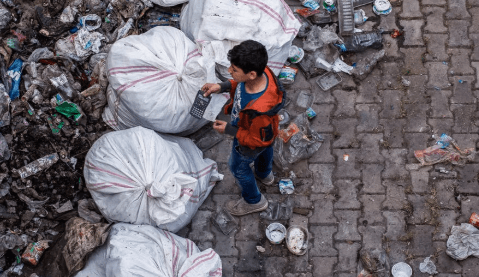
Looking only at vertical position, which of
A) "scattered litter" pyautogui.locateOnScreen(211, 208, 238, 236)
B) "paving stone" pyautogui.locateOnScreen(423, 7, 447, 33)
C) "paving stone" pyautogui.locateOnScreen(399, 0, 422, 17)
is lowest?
"scattered litter" pyautogui.locateOnScreen(211, 208, 238, 236)

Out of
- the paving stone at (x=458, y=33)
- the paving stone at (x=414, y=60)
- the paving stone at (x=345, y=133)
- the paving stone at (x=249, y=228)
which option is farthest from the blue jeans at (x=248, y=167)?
the paving stone at (x=458, y=33)

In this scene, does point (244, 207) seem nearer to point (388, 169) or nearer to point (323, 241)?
point (323, 241)

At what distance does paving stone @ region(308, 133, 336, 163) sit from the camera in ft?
12.9

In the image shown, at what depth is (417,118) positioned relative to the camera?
4004mm

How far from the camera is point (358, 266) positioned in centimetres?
364

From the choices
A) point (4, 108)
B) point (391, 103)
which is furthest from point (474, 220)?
point (4, 108)

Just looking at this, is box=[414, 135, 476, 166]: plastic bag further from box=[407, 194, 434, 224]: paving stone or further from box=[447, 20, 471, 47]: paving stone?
box=[447, 20, 471, 47]: paving stone

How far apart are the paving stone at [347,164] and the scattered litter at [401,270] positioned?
694 millimetres

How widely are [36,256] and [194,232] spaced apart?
1.08 m

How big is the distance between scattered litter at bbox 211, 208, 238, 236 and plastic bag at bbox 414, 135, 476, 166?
1.45 m

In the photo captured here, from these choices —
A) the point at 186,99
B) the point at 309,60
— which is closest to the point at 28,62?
the point at 186,99

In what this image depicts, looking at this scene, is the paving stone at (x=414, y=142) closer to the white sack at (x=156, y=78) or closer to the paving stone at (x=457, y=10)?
the paving stone at (x=457, y=10)

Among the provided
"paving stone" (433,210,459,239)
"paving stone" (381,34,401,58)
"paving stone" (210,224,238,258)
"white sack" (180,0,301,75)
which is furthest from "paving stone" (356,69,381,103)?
"paving stone" (210,224,238,258)

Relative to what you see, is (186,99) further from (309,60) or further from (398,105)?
(398,105)
